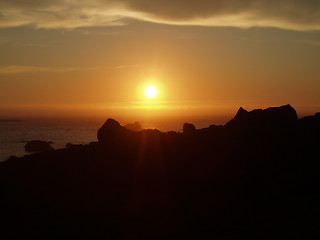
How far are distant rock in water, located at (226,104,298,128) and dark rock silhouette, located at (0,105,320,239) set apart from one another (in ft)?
0.28

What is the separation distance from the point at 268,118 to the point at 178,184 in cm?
1043

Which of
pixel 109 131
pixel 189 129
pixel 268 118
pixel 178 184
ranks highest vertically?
pixel 268 118

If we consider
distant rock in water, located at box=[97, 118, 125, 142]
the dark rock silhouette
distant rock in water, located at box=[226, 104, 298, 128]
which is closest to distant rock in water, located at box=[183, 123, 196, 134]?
the dark rock silhouette

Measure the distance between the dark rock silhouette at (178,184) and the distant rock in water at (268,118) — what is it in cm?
8

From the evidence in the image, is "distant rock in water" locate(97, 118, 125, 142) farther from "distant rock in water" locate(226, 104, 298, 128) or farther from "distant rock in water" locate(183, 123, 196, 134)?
"distant rock in water" locate(226, 104, 298, 128)

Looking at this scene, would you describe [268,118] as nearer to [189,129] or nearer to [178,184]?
[189,129]

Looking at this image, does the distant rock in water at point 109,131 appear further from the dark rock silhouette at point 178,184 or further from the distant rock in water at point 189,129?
the distant rock in water at point 189,129

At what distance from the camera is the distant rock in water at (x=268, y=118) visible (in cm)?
3186

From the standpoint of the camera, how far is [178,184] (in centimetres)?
2781

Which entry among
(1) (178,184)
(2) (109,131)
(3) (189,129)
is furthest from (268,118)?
(2) (109,131)

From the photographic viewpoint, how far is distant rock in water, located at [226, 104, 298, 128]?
1254 inches

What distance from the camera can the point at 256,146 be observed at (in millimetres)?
29047

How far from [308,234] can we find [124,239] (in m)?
10.1

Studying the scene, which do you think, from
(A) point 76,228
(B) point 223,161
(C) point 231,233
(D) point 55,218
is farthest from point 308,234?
(D) point 55,218
